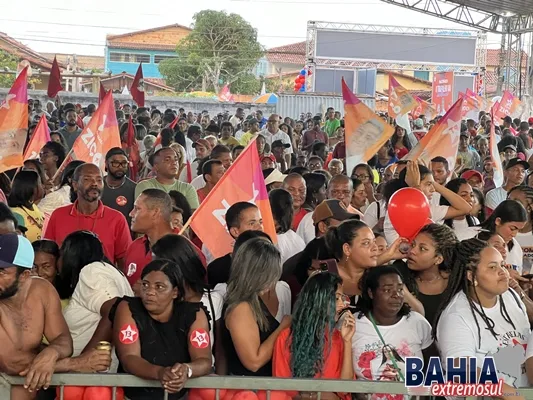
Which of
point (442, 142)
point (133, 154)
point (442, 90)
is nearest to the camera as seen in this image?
point (442, 142)

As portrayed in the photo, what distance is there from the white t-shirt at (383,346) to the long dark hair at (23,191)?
10.5 feet

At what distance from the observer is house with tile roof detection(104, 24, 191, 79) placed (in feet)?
245

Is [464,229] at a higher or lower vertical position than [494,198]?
lower

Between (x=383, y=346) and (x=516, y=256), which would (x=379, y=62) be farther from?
(x=383, y=346)

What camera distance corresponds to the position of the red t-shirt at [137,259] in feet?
18.5

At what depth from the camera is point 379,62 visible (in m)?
41.0

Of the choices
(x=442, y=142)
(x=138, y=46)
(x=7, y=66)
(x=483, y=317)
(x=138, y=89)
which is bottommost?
(x=483, y=317)

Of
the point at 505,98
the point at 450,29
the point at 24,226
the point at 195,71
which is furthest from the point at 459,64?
the point at 24,226

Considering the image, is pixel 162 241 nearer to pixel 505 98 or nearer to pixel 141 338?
pixel 141 338

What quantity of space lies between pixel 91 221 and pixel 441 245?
2.60 m

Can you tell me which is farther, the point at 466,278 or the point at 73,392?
the point at 466,278

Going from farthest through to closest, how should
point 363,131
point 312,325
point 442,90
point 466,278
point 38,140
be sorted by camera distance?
point 442,90
point 38,140
point 363,131
point 466,278
point 312,325

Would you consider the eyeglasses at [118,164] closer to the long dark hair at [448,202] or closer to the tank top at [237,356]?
the long dark hair at [448,202]

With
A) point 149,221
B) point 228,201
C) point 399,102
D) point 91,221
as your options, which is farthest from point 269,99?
point 149,221
